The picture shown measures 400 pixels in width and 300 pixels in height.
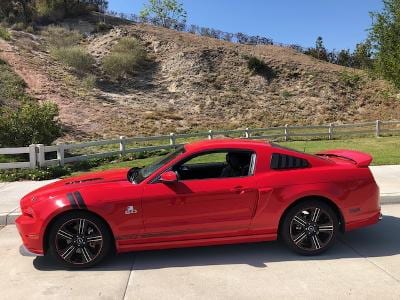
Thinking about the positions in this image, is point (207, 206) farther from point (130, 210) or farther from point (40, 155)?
point (40, 155)

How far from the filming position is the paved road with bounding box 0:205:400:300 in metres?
4.66

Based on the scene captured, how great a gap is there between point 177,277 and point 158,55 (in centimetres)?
3853

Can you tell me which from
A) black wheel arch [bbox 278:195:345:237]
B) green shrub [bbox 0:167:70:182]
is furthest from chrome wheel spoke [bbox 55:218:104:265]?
green shrub [bbox 0:167:70:182]

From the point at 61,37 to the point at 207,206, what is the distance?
39.8 meters

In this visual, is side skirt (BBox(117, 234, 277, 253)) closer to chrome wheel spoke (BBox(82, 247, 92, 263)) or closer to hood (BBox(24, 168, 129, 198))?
chrome wheel spoke (BBox(82, 247, 92, 263))

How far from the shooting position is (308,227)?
5.68 metres

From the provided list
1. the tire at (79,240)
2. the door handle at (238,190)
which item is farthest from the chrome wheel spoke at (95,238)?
the door handle at (238,190)

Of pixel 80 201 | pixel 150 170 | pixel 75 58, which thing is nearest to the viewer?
pixel 80 201

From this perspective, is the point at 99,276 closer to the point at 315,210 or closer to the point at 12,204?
the point at 315,210

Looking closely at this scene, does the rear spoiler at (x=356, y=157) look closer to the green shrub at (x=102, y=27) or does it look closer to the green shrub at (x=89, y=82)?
the green shrub at (x=89, y=82)

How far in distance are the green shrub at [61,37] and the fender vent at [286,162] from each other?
122 feet

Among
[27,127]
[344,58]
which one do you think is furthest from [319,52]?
[27,127]

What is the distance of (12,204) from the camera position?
8711mm

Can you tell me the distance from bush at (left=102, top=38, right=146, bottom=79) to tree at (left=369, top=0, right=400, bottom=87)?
2180cm
